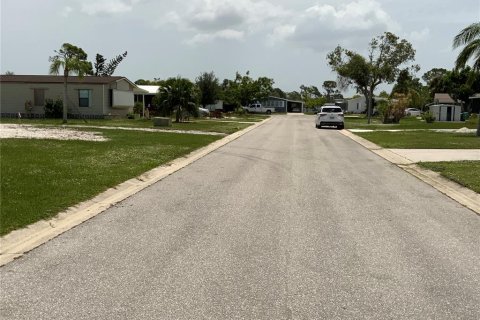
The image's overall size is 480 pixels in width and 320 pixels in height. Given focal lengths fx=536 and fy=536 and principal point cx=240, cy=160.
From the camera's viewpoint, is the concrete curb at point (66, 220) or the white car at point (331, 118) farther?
the white car at point (331, 118)

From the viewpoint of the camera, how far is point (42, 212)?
7586mm

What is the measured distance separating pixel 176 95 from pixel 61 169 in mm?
26331

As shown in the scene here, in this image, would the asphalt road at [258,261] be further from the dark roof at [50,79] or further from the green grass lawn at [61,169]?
the dark roof at [50,79]

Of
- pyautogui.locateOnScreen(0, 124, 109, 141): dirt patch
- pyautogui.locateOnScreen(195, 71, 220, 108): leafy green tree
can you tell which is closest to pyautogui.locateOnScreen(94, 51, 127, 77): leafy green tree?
pyautogui.locateOnScreen(195, 71, 220, 108): leafy green tree

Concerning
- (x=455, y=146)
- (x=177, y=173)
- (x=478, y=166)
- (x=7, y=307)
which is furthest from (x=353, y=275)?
(x=455, y=146)

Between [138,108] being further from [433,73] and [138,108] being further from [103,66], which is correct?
[433,73]

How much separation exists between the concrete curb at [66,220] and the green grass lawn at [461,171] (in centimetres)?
660

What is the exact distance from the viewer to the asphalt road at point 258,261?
4.47 meters

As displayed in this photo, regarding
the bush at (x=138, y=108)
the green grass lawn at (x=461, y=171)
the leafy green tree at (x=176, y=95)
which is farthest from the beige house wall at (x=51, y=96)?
the green grass lawn at (x=461, y=171)

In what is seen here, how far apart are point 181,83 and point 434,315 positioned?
34.2 m

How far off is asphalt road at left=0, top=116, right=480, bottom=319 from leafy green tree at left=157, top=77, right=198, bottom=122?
27.8m

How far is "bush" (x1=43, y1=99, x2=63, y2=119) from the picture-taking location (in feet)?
130

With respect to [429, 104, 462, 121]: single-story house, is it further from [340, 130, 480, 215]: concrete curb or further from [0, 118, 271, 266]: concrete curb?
[0, 118, 271, 266]: concrete curb

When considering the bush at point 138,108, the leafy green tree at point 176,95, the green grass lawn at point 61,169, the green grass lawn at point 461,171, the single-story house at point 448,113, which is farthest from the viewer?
the single-story house at point 448,113
